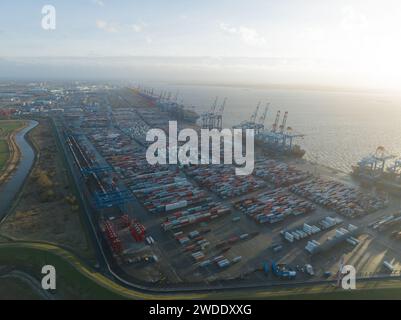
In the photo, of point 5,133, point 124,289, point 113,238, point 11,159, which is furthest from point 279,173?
point 5,133

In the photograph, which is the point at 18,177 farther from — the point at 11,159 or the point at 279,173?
the point at 279,173

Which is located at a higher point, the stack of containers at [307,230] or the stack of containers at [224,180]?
the stack of containers at [224,180]

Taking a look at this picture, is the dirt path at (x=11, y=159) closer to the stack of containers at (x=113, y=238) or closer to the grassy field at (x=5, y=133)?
the grassy field at (x=5, y=133)

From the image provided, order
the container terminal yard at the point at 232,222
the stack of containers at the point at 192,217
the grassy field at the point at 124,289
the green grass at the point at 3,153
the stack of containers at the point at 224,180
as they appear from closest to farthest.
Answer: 1. the grassy field at the point at 124,289
2. the container terminal yard at the point at 232,222
3. the stack of containers at the point at 192,217
4. the stack of containers at the point at 224,180
5. the green grass at the point at 3,153

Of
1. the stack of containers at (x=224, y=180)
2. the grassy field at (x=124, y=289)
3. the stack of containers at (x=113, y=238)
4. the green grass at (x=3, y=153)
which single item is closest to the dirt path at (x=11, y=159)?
the green grass at (x=3, y=153)

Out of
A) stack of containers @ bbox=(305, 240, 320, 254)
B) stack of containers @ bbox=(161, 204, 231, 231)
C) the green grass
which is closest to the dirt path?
the green grass
